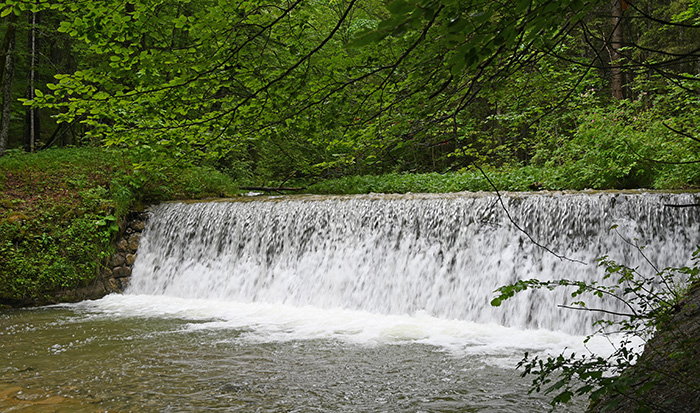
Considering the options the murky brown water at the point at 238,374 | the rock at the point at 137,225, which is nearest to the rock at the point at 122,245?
the rock at the point at 137,225

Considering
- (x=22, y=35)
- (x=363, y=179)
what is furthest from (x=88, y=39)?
(x=22, y=35)

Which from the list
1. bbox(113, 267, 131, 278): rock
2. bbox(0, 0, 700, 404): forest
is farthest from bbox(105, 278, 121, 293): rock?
bbox(0, 0, 700, 404): forest

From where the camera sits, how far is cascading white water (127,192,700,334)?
6859 millimetres

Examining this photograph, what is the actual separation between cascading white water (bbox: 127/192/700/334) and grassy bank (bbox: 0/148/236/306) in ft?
3.24

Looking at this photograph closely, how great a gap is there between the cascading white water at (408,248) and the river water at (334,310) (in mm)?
25

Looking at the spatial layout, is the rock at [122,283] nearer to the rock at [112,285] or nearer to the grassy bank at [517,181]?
the rock at [112,285]

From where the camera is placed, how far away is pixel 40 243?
9.41 m

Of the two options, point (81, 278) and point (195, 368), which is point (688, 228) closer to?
point (195, 368)

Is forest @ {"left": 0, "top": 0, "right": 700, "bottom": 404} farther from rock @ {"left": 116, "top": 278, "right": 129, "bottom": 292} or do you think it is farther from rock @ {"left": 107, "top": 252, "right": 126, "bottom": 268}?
rock @ {"left": 116, "top": 278, "right": 129, "bottom": 292}

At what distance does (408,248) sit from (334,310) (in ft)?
5.47

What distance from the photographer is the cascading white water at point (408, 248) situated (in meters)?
6.86

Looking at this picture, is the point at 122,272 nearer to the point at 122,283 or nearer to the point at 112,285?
the point at 122,283

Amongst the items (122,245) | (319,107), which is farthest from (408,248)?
(122,245)

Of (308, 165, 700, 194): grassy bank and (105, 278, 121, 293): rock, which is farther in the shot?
(105, 278, 121, 293): rock
